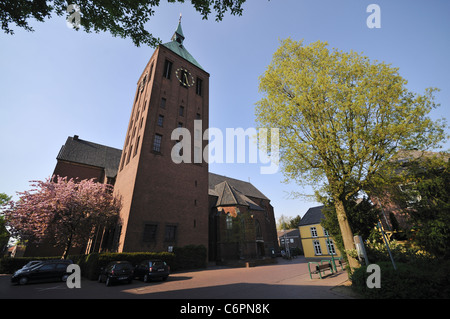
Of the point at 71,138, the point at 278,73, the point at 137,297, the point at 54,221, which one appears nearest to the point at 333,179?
the point at 278,73

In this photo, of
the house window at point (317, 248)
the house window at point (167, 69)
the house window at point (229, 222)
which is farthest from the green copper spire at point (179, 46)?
the house window at point (317, 248)

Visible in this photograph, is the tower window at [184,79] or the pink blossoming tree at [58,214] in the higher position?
the tower window at [184,79]

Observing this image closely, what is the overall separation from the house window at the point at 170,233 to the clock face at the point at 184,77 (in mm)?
19852

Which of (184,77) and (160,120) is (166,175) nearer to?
(160,120)

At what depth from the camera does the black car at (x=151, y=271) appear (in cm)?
1204

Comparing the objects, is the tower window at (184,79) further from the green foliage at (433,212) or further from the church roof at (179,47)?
the green foliage at (433,212)

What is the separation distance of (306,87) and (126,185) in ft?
65.9

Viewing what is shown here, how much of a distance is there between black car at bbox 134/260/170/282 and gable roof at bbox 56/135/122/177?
2076 cm

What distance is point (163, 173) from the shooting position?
2131cm

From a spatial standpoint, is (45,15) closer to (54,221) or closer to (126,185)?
(126,185)

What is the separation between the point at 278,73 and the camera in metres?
11.5

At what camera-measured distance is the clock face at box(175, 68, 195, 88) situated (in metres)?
27.7

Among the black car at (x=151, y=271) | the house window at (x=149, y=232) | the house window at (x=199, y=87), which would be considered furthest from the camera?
the house window at (x=199, y=87)

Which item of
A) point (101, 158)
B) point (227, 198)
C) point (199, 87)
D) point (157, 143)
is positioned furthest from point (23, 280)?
point (199, 87)
